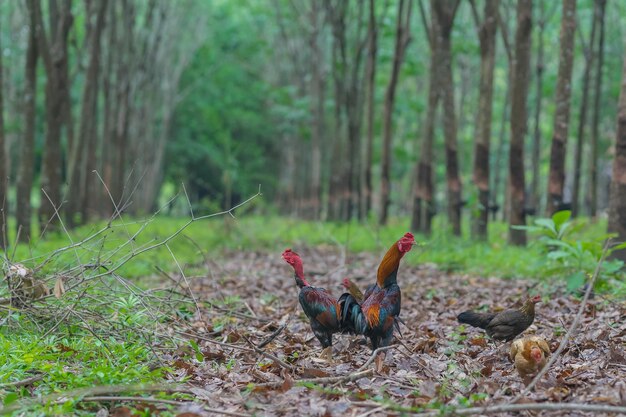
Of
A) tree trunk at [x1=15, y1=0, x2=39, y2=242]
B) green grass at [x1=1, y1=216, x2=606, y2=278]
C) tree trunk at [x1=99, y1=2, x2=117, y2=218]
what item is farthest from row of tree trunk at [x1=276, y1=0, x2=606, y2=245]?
tree trunk at [x1=15, y1=0, x2=39, y2=242]

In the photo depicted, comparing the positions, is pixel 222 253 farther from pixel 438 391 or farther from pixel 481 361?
pixel 438 391

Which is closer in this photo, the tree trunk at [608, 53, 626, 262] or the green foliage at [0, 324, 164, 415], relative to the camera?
the green foliage at [0, 324, 164, 415]

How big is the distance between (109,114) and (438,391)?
61.9 feet

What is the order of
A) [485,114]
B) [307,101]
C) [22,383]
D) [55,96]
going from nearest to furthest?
1. [22,383]
2. [485,114]
3. [55,96]
4. [307,101]

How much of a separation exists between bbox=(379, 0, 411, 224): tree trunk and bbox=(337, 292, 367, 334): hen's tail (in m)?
13.5

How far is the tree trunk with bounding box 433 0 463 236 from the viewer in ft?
48.8

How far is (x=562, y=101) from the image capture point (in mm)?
11102

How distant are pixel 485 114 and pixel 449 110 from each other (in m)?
1.42

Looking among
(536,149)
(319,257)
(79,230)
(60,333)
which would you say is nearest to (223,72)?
(536,149)

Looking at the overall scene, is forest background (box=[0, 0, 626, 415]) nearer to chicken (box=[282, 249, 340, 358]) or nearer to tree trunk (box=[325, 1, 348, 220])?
tree trunk (box=[325, 1, 348, 220])

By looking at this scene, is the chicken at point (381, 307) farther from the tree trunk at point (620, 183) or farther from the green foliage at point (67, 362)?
the tree trunk at point (620, 183)

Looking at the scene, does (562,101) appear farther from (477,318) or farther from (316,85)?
(316,85)

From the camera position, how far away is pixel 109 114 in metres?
21.7

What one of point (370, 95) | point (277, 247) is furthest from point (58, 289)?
point (370, 95)
